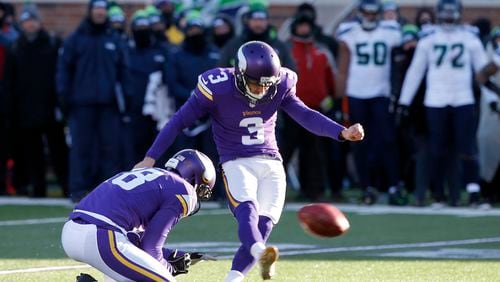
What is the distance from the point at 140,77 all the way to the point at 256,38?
180cm

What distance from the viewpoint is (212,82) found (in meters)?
9.11

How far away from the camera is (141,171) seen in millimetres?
8312

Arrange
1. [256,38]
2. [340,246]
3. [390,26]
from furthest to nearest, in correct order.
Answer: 1. [390,26]
2. [256,38]
3. [340,246]

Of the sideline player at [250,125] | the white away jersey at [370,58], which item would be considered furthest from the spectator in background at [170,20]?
the sideline player at [250,125]

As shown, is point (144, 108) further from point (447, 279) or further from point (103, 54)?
point (447, 279)

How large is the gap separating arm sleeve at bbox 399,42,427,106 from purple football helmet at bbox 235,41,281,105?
261 inches

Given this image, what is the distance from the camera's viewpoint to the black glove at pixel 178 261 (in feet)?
27.6

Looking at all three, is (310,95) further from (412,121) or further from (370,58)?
(412,121)

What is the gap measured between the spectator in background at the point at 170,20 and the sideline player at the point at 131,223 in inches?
399

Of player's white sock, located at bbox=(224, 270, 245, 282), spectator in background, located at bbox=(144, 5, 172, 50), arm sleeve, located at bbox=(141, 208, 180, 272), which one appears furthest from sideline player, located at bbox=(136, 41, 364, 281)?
spectator in background, located at bbox=(144, 5, 172, 50)

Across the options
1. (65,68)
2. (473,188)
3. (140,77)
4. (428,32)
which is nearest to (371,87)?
(428,32)

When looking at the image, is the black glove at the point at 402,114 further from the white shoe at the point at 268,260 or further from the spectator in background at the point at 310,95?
the white shoe at the point at 268,260

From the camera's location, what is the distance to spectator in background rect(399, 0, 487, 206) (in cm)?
1516

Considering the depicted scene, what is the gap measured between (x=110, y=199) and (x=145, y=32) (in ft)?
29.3
